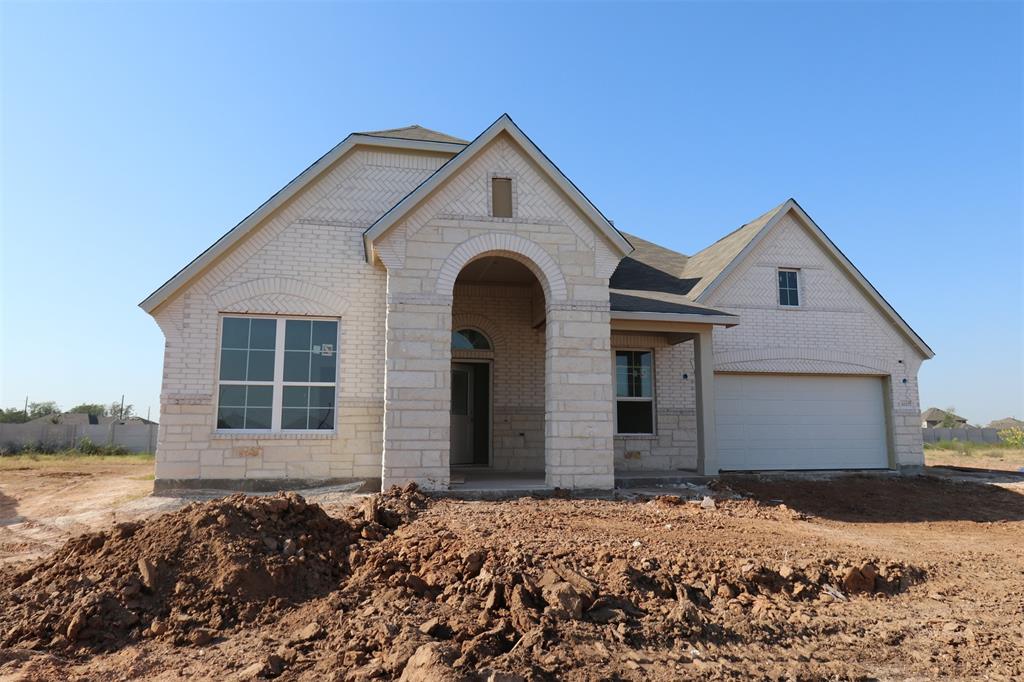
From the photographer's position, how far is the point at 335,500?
9938 millimetres

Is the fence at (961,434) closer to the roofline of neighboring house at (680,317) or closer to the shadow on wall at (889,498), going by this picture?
the shadow on wall at (889,498)

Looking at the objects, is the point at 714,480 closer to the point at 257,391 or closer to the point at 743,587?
the point at 743,587

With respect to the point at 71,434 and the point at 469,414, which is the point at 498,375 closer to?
the point at 469,414

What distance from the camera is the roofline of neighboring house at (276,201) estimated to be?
35.6ft

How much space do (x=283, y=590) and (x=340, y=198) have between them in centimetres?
857

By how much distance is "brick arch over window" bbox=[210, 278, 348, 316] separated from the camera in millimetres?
11227

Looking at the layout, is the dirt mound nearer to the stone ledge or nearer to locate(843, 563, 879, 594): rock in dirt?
the stone ledge

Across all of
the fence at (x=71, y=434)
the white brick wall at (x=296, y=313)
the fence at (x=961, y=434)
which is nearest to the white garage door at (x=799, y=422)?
the white brick wall at (x=296, y=313)

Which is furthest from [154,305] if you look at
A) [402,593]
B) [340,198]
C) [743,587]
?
[743,587]

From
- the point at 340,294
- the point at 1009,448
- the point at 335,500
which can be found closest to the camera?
the point at 335,500

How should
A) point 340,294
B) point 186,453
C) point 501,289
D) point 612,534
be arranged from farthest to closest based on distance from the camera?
point 501,289 < point 340,294 < point 186,453 < point 612,534

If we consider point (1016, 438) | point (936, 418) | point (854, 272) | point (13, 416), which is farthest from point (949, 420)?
point (13, 416)

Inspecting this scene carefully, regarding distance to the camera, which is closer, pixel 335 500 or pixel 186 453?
pixel 335 500

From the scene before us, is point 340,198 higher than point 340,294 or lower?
higher
